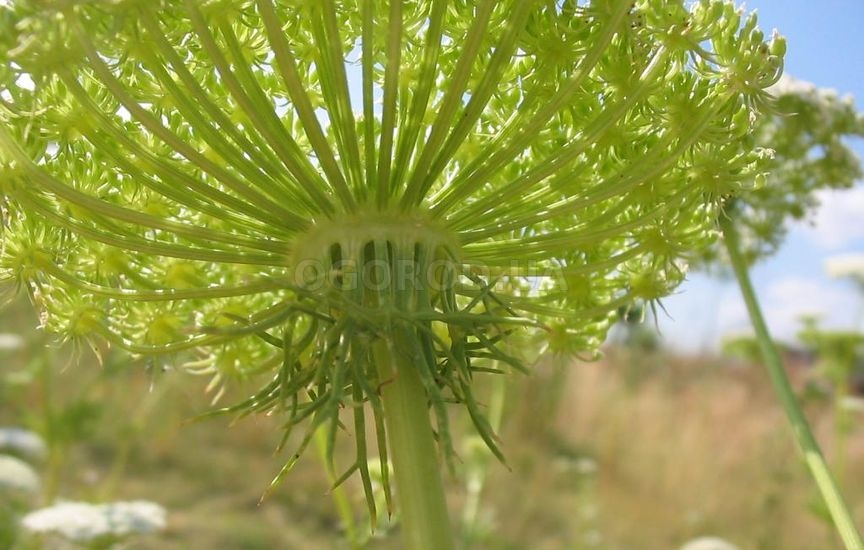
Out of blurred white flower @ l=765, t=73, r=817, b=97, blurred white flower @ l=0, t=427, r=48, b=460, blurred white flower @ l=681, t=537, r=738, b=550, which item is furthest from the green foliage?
blurred white flower @ l=0, t=427, r=48, b=460

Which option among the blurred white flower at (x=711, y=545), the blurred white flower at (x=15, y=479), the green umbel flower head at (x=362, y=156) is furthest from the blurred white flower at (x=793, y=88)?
the blurred white flower at (x=15, y=479)

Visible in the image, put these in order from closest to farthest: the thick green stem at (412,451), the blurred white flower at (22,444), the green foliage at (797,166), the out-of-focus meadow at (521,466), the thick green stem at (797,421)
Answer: the thick green stem at (412,451)
the thick green stem at (797,421)
the green foliage at (797,166)
the blurred white flower at (22,444)
the out-of-focus meadow at (521,466)

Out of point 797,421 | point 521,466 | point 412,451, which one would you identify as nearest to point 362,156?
point 412,451

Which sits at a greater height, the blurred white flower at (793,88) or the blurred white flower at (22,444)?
the blurred white flower at (793,88)

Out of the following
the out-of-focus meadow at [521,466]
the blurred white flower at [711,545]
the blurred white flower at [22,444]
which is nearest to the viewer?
the blurred white flower at [711,545]

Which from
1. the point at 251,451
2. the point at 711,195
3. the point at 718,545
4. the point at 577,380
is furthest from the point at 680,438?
the point at 711,195

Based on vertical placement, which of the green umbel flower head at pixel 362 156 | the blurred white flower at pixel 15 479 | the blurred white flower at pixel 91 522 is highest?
the green umbel flower head at pixel 362 156

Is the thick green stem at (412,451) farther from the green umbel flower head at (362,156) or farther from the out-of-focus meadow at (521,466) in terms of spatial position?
the out-of-focus meadow at (521,466)
